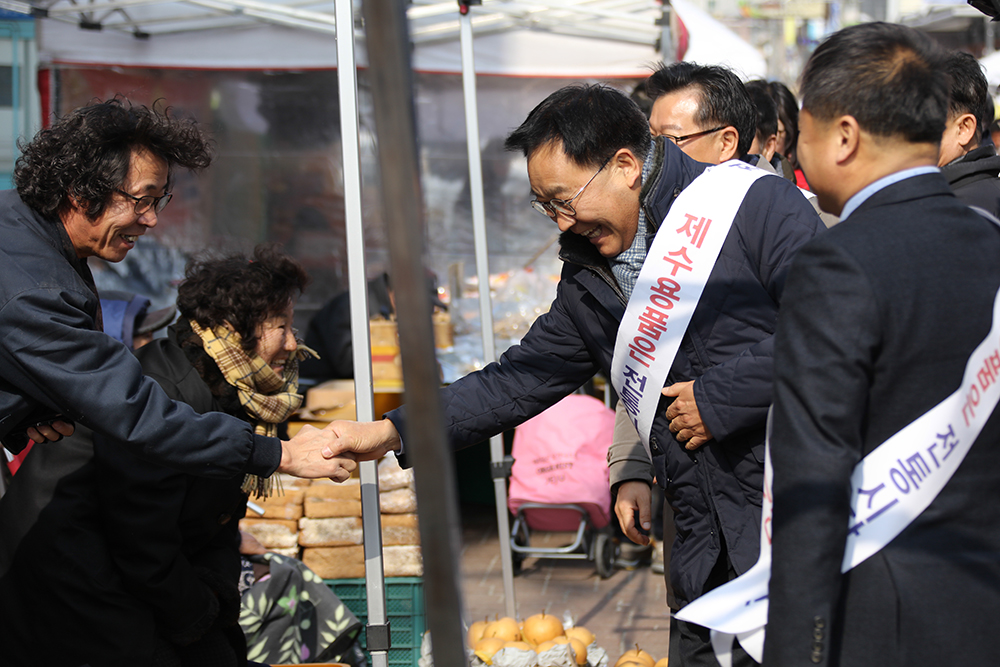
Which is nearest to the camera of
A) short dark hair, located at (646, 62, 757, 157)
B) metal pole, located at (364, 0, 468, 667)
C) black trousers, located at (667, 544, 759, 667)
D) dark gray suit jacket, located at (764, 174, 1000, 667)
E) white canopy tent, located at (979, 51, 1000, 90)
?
metal pole, located at (364, 0, 468, 667)

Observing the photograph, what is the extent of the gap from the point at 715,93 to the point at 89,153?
203 centimetres

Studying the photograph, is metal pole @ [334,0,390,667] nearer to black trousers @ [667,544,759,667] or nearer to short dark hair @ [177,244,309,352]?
short dark hair @ [177,244,309,352]

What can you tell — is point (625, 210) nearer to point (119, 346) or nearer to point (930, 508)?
point (930, 508)

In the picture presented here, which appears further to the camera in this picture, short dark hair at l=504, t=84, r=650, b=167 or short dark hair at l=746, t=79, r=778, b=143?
short dark hair at l=746, t=79, r=778, b=143

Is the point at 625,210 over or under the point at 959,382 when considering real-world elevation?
over

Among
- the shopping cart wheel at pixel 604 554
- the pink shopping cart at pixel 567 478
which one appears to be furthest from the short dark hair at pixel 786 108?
the shopping cart wheel at pixel 604 554

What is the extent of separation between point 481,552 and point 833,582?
431 cm

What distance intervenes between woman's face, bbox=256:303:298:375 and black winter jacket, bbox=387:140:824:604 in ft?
3.60

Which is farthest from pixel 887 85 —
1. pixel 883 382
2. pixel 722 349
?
pixel 722 349

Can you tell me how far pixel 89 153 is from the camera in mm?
2035

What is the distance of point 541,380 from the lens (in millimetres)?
2289

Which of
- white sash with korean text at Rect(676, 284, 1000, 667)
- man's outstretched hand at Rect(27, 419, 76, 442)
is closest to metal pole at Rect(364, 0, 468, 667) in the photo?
white sash with korean text at Rect(676, 284, 1000, 667)

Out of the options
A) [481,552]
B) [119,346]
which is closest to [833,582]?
[119,346]

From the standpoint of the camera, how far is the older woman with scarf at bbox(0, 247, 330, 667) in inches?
87.5
